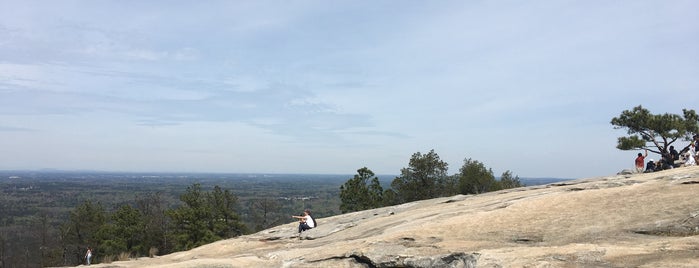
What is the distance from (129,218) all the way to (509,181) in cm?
7199

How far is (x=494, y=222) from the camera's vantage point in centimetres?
1486

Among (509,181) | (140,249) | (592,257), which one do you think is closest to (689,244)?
(592,257)

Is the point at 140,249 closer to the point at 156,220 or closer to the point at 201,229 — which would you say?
the point at 156,220

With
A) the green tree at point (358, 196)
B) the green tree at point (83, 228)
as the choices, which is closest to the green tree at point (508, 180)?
the green tree at point (358, 196)

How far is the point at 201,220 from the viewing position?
66062 millimetres

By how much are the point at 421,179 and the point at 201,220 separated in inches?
1439

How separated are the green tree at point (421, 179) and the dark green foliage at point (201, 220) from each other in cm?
2807

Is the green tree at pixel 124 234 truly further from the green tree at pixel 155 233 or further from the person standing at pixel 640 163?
the person standing at pixel 640 163

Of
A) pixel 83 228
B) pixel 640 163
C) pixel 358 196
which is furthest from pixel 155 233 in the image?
pixel 640 163

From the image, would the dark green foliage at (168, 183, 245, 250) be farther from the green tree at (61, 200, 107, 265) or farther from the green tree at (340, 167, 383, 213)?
the green tree at (340, 167, 383, 213)

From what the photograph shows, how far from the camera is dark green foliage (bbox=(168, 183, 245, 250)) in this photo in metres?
64.5

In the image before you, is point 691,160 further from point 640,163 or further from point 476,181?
point 476,181

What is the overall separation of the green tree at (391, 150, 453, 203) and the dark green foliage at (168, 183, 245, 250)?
92.1 feet

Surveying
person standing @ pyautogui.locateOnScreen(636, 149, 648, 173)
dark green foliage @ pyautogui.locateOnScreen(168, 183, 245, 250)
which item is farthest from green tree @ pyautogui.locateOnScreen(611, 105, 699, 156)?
dark green foliage @ pyautogui.locateOnScreen(168, 183, 245, 250)
